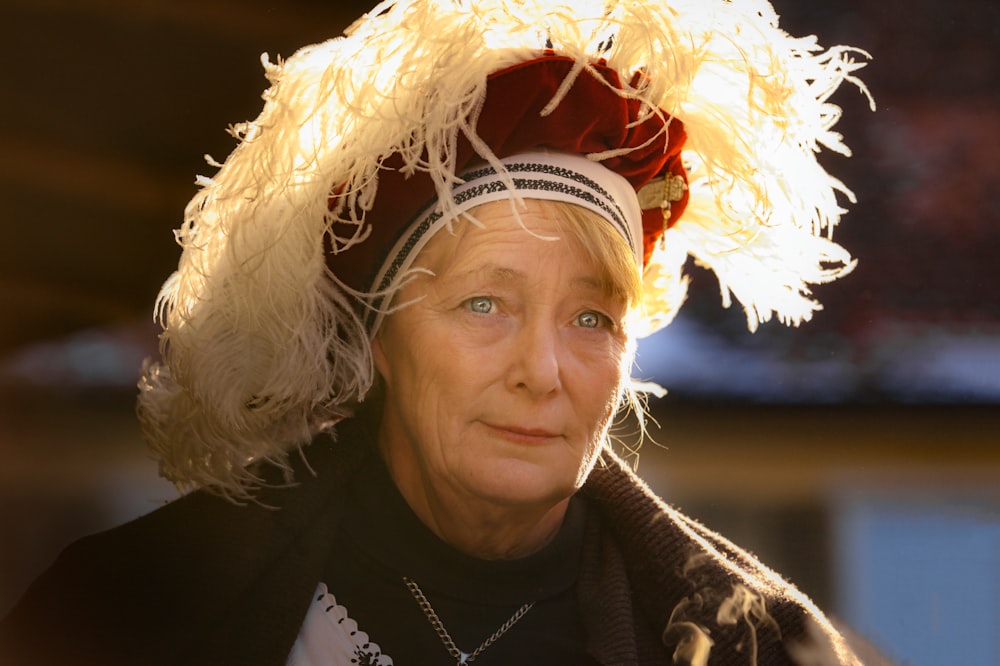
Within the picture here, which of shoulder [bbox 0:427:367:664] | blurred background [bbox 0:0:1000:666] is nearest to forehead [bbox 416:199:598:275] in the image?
shoulder [bbox 0:427:367:664]

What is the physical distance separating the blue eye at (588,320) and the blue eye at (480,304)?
15cm

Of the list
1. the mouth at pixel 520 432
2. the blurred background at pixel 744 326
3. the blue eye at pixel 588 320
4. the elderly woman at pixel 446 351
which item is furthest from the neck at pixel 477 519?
the blurred background at pixel 744 326

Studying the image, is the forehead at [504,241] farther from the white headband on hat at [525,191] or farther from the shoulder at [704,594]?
the shoulder at [704,594]

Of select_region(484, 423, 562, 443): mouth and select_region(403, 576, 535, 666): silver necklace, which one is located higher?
select_region(484, 423, 562, 443): mouth

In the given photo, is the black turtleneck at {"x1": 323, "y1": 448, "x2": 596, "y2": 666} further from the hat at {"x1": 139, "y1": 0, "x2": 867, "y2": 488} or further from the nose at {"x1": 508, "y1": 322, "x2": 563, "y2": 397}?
the nose at {"x1": 508, "y1": 322, "x2": 563, "y2": 397}

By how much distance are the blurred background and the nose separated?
1.43 metres

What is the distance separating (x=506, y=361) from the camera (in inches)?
64.4

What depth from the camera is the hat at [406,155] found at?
1621mm

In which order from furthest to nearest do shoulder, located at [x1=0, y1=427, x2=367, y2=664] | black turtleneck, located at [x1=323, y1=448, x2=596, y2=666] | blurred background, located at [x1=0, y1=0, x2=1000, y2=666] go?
blurred background, located at [x1=0, y1=0, x2=1000, y2=666] < black turtleneck, located at [x1=323, y1=448, x2=596, y2=666] < shoulder, located at [x1=0, y1=427, x2=367, y2=664]

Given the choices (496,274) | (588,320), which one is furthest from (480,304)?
(588,320)

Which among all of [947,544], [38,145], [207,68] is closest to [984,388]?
[947,544]

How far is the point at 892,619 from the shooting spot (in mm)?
2924

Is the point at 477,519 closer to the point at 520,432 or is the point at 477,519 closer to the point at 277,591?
the point at 520,432

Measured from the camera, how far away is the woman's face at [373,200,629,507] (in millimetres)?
1630
